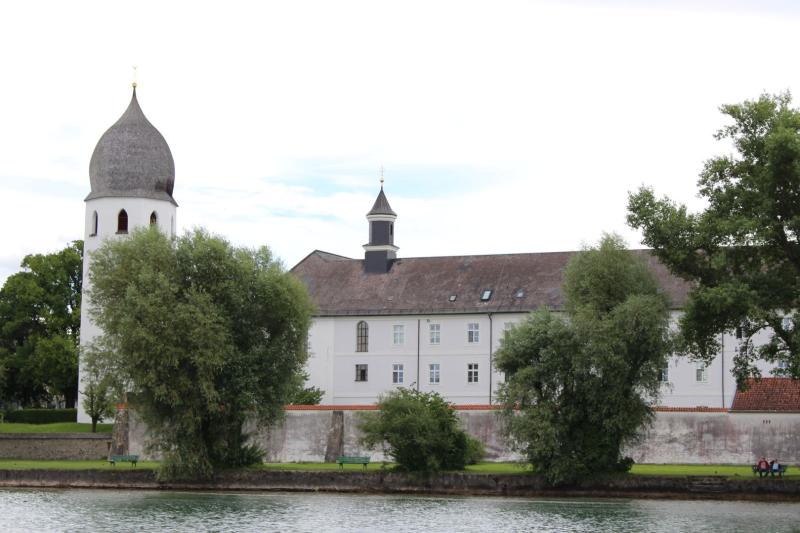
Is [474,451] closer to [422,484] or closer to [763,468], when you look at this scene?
[422,484]

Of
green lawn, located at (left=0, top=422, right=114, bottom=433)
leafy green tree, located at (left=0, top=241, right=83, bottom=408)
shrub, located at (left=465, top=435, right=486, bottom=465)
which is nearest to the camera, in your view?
shrub, located at (left=465, top=435, right=486, bottom=465)

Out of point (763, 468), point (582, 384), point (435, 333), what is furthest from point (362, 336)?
point (763, 468)

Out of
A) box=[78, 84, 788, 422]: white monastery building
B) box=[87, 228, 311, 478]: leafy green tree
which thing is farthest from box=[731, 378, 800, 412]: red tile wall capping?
box=[87, 228, 311, 478]: leafy green tree

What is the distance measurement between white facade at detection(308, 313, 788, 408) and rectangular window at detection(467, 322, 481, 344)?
49 millimetres

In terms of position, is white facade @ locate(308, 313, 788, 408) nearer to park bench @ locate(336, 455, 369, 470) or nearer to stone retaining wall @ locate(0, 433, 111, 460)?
stone retaining wall @ locate(0, 433, 111, 460)

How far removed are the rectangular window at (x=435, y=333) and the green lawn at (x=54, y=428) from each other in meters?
16.4

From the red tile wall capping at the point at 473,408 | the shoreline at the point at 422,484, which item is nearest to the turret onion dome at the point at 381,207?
the red tile wall capping at the point at 473,408

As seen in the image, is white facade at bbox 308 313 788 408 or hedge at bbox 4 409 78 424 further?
white facade at bbox 308 313 788 408

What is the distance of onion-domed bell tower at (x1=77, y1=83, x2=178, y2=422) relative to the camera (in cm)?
6412

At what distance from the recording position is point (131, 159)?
6438 centimetres

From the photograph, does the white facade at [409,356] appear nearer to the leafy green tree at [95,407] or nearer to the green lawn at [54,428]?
the leafy green tree at [95,407]

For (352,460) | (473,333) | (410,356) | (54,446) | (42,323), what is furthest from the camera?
(42,323)

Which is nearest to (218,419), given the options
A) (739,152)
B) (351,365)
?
(739,152)

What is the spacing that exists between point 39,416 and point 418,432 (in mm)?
28127
